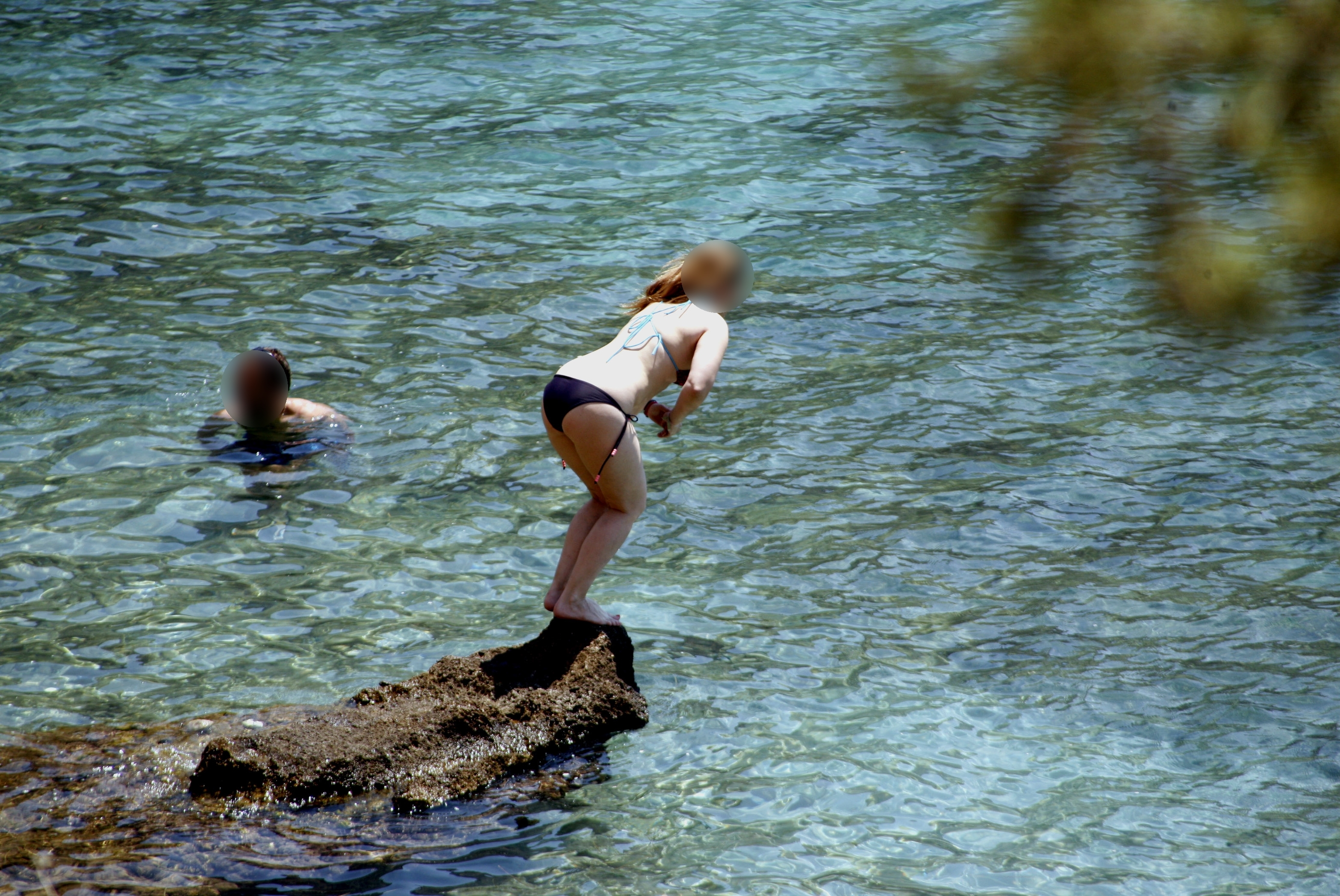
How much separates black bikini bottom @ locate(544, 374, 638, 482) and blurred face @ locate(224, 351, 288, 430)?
3109mm

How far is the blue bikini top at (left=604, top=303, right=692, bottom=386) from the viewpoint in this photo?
17.7 feet

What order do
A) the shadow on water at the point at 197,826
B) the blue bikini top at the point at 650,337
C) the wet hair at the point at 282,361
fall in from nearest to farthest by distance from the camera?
the shadow on water at the point at 197,826 < the blue bikini top at the point at 650,337 < the wet hair at the point at 282,361

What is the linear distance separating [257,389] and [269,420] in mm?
268

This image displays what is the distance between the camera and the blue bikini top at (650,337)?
5.39 meters

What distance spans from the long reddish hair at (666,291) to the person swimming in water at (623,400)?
5cm

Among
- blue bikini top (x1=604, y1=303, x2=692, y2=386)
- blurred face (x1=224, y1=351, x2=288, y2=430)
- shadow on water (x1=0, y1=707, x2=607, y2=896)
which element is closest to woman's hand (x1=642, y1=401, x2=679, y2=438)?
blue bikini top (x1=604, y1=303, x2=692, y2=386)

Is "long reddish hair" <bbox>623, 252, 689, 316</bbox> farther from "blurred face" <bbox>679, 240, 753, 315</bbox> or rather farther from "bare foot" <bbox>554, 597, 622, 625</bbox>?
"bare foot" <bbox>554, 597, 622, 625</bbox>

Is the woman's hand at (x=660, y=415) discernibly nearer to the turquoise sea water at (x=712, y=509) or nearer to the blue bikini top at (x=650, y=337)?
the blue bikini top at (x=650, y=337)

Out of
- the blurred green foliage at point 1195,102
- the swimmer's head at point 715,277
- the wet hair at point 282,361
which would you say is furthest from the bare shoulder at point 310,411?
the blurred green foliage at point 1195,102

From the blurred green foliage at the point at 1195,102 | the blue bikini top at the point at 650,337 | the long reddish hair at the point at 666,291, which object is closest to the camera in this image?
the blurred green foliage at the point at 1195,102

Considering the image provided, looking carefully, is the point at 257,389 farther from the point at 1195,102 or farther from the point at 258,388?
the point at 1195,102

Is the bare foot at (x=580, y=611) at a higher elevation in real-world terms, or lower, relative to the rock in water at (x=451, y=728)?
higher

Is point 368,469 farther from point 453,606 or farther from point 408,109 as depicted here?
point 408,109

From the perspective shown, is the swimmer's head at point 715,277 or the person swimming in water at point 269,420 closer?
the swimmer's head at point 715,277
